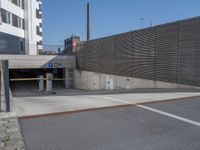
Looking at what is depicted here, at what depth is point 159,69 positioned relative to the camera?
1362cm

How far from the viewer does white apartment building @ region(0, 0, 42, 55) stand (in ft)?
84.2

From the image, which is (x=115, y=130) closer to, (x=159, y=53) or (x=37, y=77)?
(x=159, y=53)

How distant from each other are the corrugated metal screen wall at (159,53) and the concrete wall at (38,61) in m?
8.66

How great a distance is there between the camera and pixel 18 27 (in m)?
30.1

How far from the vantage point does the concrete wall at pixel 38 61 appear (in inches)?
966

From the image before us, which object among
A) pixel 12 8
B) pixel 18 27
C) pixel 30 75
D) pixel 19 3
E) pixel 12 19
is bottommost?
pixel 30 75

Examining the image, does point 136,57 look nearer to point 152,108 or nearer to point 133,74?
point 133,74

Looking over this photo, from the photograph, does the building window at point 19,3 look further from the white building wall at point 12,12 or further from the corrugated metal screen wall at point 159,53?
the corrugated metal screen wall at point 159,53

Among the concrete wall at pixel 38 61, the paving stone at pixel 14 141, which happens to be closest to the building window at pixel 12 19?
the concrete wall at pixel 38 61

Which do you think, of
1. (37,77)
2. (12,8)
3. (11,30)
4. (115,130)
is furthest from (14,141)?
(37,77)

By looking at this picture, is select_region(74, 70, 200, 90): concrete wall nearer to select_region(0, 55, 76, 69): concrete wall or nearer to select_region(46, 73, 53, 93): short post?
select_region(0, 55, 76, 69): concrete wall

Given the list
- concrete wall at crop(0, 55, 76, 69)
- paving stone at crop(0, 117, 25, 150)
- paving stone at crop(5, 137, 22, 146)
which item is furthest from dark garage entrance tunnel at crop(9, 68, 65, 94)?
paving stone at crop(5, 137, 22, 146)

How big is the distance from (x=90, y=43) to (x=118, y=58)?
255 inches

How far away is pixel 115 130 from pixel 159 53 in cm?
1024
